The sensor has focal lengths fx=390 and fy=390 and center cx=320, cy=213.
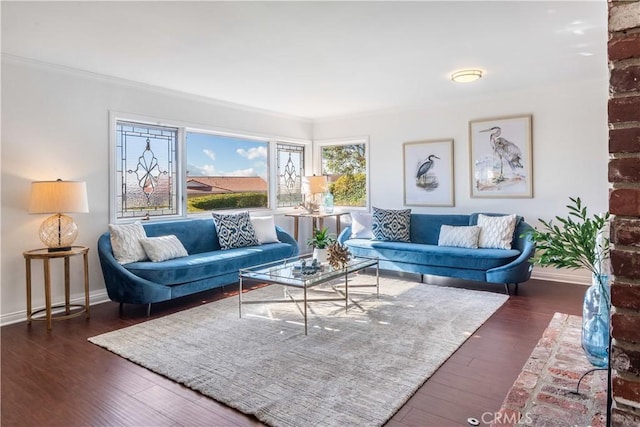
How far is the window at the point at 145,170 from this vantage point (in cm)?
452

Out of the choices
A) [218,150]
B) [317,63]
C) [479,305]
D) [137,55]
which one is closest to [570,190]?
[479,305]

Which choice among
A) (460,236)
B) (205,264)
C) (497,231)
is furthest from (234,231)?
(497,231)

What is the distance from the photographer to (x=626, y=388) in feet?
2.57

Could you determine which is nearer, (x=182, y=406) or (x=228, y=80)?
(x=182, y=406)

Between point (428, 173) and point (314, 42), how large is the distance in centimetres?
315

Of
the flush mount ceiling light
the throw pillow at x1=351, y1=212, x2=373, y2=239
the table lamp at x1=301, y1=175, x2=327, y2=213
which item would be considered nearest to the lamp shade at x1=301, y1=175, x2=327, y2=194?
the table lamp at x1=301, y1=175, x2=327, y2=213

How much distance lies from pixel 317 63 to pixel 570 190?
344 centimetres

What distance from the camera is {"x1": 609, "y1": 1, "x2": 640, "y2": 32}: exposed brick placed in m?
0.77

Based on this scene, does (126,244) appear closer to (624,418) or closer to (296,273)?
(296,273)

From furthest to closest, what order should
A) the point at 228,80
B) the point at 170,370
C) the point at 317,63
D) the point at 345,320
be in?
the point at 228,80
the point at 317,63
the point at 345,320
the point at 170,370

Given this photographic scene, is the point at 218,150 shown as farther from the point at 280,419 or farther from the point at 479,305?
the point at 280,419

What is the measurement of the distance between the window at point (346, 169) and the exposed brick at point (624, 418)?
576cm

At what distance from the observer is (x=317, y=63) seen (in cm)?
383

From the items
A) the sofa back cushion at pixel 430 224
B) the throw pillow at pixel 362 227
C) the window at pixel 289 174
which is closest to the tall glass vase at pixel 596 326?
the sofa back cushion at pixel 430 224
